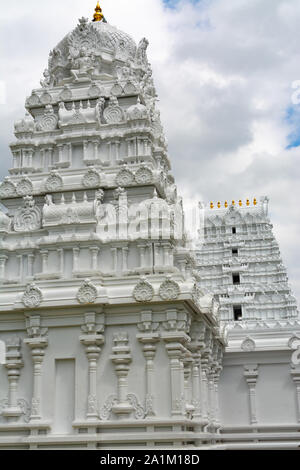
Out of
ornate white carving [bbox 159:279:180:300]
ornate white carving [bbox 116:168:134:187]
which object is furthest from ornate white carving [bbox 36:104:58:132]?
ornate white carving [bbox 159:279:180:300]

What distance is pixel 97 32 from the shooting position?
2691cm

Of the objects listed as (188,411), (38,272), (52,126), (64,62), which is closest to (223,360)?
(188,411)

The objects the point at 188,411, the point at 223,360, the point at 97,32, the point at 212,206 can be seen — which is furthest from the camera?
the point at 212,206

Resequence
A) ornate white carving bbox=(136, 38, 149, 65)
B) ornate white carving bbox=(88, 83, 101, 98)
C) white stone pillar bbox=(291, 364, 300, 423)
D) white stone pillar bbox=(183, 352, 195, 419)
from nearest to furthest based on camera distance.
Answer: white stone pillar bbox=(183, 352, 195, 419) → ornate white carving bbox=(88, 83, 101, 98) → ornate white carving bbox=(136, 38, 149, 65) → white stone pillar bbox=(291, 364, 300, 423)

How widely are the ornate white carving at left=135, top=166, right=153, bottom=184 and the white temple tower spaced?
4cm

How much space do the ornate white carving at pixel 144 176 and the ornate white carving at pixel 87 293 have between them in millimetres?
5071

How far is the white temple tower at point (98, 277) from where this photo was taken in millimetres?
19047

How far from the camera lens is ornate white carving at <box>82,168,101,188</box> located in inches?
896

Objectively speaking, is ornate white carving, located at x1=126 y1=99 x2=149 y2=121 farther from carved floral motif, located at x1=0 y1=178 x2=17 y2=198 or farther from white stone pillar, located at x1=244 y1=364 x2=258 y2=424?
white stone pillar, located at x1=244 y1=364 x2=258 y2=424

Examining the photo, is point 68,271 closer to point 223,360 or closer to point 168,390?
point 168,390

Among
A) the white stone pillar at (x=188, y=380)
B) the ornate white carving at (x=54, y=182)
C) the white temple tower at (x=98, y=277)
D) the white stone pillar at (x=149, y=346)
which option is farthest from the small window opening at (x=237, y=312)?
the white stone pillar at (x=149, y=346)

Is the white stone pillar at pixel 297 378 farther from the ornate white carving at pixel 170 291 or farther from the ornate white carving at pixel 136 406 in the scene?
the ornate white carving at pixel 170 291

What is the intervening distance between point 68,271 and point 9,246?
275cm

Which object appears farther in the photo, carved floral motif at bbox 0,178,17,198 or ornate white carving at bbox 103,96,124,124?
→ ornate white carving at bbox 103,96,124,124
